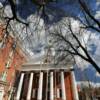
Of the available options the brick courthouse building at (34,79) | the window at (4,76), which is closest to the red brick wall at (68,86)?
the brick courthouse building at (34,79)

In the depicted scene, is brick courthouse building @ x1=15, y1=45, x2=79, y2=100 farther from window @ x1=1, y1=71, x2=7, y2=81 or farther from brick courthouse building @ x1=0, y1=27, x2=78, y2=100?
window @ x1=1, y1=71, x2=7, y2=81

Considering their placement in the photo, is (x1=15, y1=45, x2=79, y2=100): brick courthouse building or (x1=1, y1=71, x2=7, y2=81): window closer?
(x1=1, y1=71, x2=7, y2=81): window

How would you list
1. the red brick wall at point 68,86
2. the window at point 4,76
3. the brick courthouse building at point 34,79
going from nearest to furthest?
the window at point 4,76 < the brick courthouse building at point 34,79 < the red brick wall at point 68,86

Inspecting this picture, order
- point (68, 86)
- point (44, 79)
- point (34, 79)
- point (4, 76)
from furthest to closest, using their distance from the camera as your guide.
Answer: point (34, 79) → point (44, 79) → point (68, 86) → point (4, 76)

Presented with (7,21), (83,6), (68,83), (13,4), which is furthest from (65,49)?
(68,83)

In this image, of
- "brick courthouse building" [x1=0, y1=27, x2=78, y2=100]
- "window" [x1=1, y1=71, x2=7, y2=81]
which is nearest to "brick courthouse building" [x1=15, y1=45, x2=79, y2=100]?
"brick courthouse building" [x1=0, y1=27, x2=78, y2=100]

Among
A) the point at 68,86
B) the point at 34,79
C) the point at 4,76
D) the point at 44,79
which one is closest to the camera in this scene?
the point at 4,76

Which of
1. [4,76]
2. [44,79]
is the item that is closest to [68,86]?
[44,79]

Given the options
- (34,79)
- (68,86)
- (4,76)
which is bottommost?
(68,86)

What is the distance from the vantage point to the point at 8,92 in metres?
34.2

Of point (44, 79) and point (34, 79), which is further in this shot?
point (34, 79)

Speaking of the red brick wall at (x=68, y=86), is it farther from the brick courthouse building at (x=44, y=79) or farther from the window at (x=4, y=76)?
the window at (x=4, y=76)

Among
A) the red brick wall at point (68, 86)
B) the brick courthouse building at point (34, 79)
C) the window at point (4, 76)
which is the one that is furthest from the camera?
the red brick wall at point (68, 86)

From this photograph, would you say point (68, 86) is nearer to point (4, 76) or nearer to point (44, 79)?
point (44, 79)
